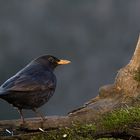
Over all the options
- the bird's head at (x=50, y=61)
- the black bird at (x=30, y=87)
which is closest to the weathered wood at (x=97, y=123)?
the black bird at (x=30, y=87)

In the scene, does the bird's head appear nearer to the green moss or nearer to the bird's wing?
the bird's wing

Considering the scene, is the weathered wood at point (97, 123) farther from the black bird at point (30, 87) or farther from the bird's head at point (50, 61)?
the bird's head at point (50, 61)

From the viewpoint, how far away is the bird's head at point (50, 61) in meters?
11.0

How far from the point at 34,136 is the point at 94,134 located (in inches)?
41.4

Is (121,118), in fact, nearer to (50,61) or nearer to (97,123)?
(97,123)

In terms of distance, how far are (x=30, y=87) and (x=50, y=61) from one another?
1.50 metres

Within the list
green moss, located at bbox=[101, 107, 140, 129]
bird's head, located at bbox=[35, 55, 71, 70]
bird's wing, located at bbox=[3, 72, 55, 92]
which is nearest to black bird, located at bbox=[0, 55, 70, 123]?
bird's wing, located at bbox=[3, 72, 55, 92]

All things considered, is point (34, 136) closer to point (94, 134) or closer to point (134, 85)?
point (94, 134)

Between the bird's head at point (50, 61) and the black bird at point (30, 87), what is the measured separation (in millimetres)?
180

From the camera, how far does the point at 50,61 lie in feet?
36.7

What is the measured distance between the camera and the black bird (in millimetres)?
9609

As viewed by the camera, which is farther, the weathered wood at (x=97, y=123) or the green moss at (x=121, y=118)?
the green moss at (x=121, y=118)

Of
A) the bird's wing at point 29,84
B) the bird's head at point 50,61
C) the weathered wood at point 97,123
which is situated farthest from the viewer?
the bird's head at point 50,61

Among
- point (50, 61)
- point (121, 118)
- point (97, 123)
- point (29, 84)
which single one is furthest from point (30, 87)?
point (121, 118)
